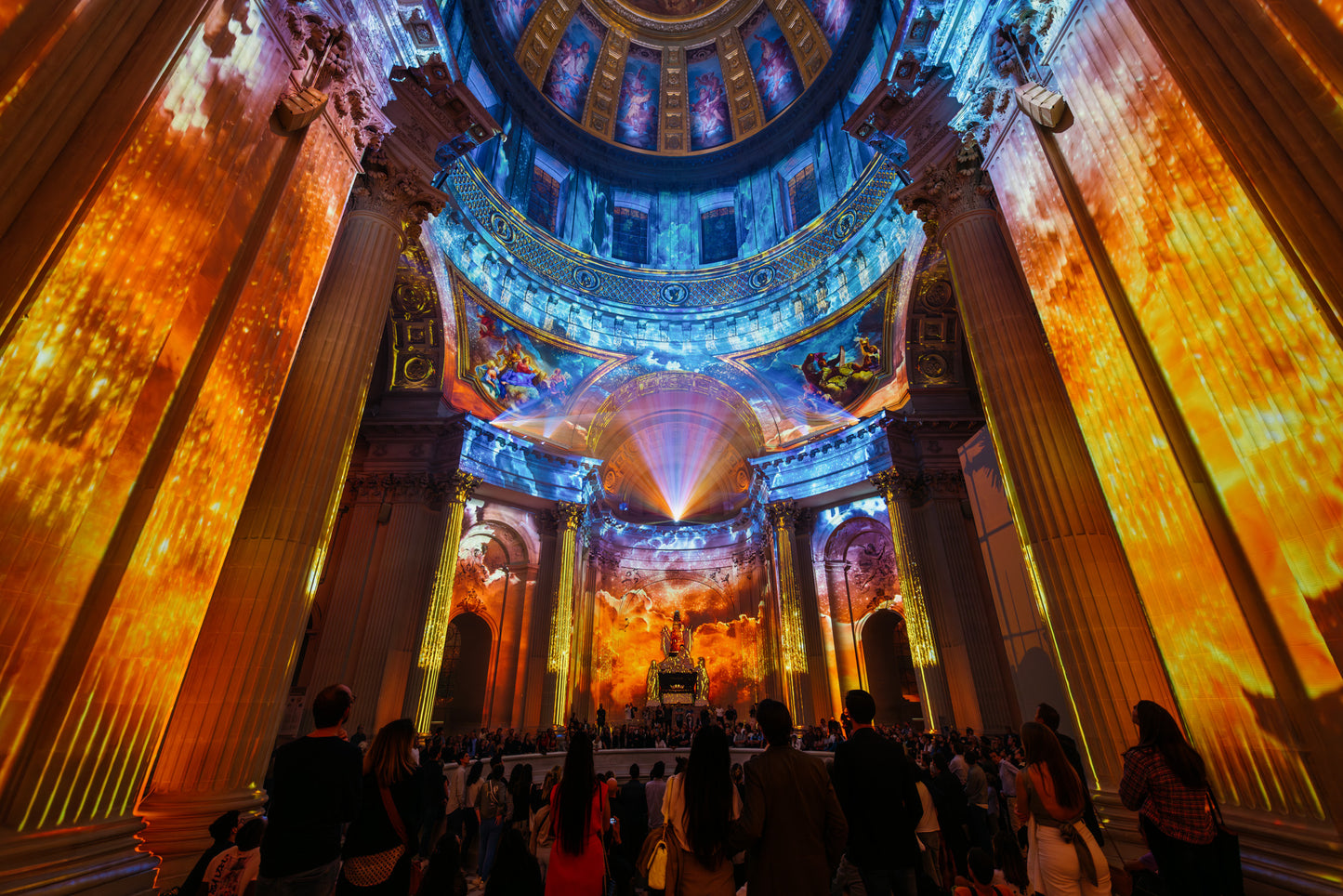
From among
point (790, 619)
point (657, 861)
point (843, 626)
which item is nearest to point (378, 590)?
point (790, 619)

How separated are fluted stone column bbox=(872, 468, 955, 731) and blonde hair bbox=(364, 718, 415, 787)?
43.2ft

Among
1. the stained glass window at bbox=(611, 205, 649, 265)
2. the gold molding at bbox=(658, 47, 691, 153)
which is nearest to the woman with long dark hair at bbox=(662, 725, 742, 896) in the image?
the stained glass window at bbox=(611, 205, 649, 265)

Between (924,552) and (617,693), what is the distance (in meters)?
11.6

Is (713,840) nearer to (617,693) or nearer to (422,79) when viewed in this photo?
(422,79)

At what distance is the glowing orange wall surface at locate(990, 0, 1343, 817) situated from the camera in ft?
11.6

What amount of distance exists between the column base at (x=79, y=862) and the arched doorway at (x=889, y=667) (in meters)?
16.4

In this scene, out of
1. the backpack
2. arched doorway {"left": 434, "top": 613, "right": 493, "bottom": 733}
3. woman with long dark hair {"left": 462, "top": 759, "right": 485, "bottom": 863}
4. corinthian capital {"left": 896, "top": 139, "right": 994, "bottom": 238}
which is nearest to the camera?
the backpack

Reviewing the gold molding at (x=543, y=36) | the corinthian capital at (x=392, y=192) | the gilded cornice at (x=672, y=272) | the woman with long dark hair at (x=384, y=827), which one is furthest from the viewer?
the gold molding at (x=543, y=36)

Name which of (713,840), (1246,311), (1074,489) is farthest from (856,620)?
(713,840)

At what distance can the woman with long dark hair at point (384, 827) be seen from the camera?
274cm

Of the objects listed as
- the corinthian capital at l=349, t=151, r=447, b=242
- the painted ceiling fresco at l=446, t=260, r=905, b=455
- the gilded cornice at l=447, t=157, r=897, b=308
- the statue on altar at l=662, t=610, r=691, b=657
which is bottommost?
the statue on altar at l=662, t=610, r=691, b=657

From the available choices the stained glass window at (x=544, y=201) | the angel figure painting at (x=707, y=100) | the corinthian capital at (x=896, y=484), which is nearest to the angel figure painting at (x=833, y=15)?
the angel figure painting at (x=707, y=100)

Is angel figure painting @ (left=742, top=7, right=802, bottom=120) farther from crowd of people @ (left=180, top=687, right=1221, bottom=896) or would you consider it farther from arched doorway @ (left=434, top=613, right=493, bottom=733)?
crowd of people @ (left=180, top=687, right=1221, bottom=896)

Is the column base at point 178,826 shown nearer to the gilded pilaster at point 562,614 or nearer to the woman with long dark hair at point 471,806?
the woman with long dark hair at point 471,806
